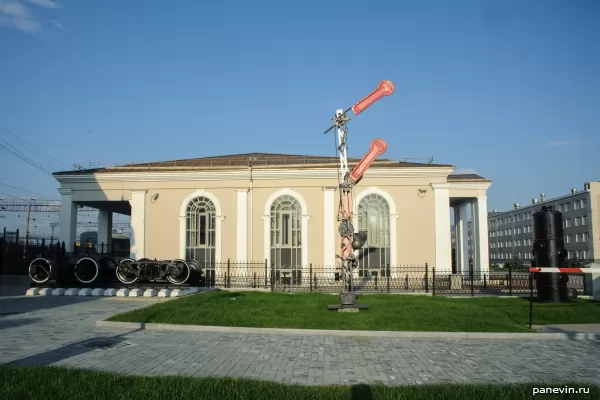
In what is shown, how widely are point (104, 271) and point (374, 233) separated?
13925 mm

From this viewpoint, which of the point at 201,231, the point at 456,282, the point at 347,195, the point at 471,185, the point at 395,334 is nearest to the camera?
the point at 395,334

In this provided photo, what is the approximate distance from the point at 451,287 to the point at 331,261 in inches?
248

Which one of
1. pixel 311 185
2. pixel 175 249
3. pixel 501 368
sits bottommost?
pixel 501 368

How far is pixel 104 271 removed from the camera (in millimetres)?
20969

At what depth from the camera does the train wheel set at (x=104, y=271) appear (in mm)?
20531

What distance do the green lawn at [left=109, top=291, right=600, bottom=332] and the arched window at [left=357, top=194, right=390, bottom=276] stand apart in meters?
10.3

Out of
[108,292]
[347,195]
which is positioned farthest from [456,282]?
[108,292]

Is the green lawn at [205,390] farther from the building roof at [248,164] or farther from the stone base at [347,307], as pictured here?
the building roof at [248,164]

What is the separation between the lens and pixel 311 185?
2802cm

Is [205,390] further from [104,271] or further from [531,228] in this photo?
[531,228]

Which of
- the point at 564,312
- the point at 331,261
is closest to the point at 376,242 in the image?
the point at 331,261

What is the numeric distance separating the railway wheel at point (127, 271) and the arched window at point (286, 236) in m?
8.61

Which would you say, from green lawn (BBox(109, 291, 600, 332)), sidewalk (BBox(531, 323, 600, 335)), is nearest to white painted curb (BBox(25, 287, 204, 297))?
green lawn (BBox(109, 291, 600, 332))

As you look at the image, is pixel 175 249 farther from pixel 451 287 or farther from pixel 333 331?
pixel 333 331
